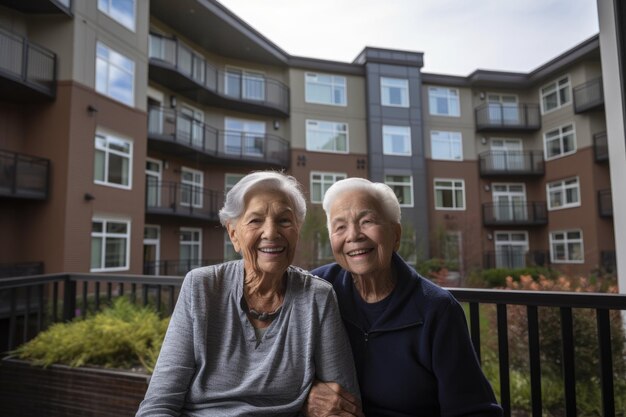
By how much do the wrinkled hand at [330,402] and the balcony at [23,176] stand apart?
23.2ft

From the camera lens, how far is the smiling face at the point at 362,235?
1234 mm

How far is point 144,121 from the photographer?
29.6 ft

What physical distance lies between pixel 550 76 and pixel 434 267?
334 inches

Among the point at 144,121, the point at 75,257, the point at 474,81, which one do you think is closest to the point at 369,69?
the point at 474,81

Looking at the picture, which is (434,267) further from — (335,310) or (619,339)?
(335,310)

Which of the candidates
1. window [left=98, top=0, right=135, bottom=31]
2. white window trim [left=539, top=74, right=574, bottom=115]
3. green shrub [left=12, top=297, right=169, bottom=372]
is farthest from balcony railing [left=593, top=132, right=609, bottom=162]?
green shrub [left=12, top=297, right=169, bottom=372]

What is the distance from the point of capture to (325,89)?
1362 centimetres

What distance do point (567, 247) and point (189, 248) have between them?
473 inches

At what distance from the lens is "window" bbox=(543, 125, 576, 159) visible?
13.5m

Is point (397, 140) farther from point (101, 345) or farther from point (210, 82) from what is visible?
point (101, 345)

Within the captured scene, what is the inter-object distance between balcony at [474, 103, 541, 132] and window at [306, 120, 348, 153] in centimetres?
517

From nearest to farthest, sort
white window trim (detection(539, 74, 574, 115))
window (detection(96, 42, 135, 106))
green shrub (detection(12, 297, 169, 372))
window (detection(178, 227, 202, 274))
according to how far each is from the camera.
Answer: green shrub (detection(12, 297, 169, 372)) < window (detection(96, 42, 135, 106)) < window (detection(178, 227, 202, 274)) < white window trim (detection(539, 74, 574, 115))

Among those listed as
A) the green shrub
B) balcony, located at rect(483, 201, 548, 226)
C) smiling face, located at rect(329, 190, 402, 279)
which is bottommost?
the green shrub

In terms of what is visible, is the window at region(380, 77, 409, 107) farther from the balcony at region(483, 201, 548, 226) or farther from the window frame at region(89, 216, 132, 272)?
the window frame at region(89, 216, 132, 272)
